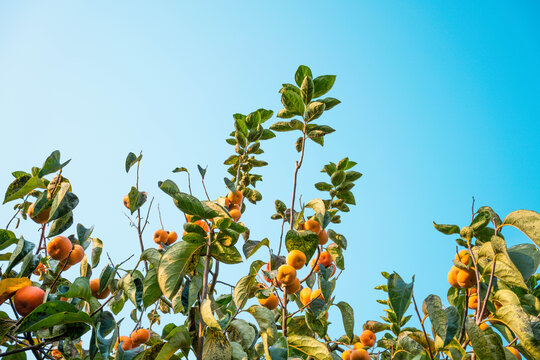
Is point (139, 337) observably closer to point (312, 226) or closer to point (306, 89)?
point (312, 226)

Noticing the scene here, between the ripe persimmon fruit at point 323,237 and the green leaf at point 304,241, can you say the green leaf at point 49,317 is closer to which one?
the green leaf at point 304,241

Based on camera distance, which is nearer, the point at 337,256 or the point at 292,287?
A: the point at 292,287

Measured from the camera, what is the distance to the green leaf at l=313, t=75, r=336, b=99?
2.53 metres

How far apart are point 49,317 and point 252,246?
0.96 m

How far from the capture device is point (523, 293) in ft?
7.38

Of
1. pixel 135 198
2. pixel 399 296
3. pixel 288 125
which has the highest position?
pixel 288 125

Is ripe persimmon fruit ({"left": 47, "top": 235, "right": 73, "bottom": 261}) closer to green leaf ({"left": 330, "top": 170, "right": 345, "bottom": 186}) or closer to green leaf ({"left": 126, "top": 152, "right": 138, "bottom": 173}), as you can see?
green leaf ({"left": 126, "top": 152, "right": 138, "bottom": 173})

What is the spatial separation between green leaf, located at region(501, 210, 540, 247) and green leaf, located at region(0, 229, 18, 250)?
223 centimetres

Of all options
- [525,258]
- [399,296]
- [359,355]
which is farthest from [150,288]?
[525,258]

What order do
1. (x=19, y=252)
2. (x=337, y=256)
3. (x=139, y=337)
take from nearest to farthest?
(x=19, y=252) < (x=139, y=337) < (x=337, y=256)

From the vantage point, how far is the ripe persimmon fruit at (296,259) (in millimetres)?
1884

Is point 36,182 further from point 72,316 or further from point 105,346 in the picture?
point 105,346

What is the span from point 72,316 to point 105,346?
216 mm

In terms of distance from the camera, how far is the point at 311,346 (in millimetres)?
1681
